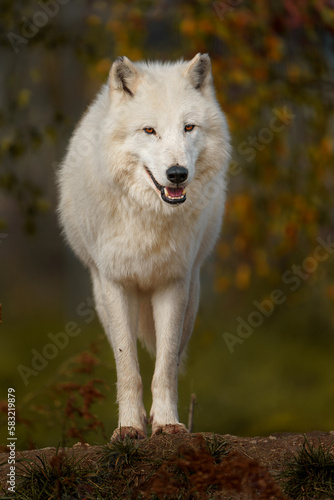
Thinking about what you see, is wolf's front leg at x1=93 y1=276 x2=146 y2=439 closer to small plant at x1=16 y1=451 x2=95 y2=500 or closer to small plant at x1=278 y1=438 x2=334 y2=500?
small plant at x1=16 y1=451 x2=95 y2=500

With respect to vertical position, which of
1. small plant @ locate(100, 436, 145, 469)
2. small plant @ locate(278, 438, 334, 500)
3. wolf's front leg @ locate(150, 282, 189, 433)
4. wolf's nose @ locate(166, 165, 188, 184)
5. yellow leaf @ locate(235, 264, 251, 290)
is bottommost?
small plant @ locate(278, 438, 334, 500)

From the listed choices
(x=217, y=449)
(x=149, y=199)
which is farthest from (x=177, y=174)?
(x=217, y=449)

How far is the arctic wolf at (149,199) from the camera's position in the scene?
3850mm

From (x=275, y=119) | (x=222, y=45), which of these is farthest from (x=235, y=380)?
(x=222, y=45)

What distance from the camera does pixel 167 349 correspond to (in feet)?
13.8

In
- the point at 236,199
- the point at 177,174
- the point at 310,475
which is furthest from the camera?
the point at 236,199

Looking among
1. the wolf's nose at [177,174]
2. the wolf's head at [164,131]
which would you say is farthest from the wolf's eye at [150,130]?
the wolf's nose at [177,174]

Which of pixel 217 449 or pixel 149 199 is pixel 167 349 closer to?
pixel 217 449

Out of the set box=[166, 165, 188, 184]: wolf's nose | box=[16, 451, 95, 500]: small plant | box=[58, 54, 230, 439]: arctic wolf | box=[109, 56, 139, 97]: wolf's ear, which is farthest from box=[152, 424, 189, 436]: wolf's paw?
→ box=[109, 56, 139, 97]: wolf's ear

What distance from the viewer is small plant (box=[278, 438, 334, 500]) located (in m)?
3.25

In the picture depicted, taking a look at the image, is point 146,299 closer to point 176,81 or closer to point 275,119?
point 176,81

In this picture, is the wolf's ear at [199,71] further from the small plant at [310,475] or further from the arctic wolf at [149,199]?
the small plant at [310,475]

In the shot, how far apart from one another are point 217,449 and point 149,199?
148 cm

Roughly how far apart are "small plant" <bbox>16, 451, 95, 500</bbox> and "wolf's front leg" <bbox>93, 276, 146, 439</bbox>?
0.67 m
